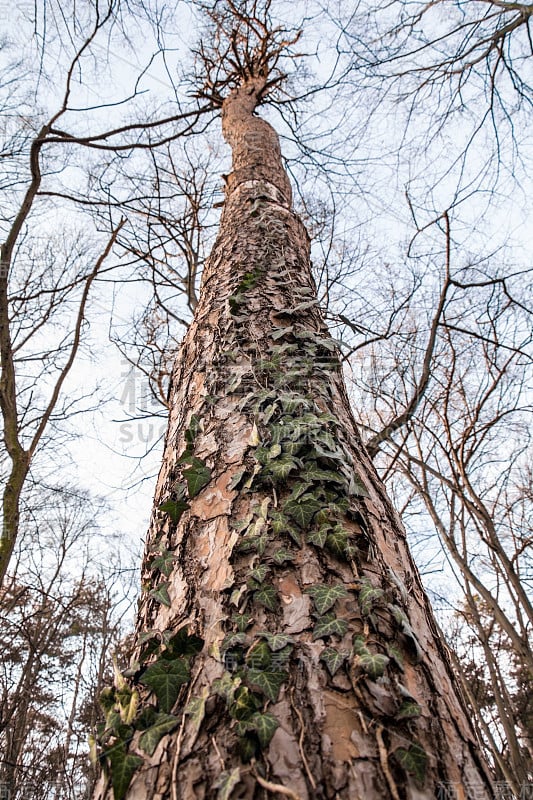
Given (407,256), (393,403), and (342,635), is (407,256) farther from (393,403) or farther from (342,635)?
(342,635)

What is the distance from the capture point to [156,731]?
0.68 meters

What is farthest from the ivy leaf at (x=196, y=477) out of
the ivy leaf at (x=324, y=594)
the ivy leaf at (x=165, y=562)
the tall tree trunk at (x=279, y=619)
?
the ivy leaf at (x=324, y=594)

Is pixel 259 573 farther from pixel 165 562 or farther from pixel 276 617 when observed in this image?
pixel 165 562

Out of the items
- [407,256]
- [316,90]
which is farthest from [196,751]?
[316,90]

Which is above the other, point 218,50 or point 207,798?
point 218,50

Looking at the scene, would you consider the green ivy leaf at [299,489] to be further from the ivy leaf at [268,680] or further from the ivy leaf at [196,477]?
the ivy leaf at [268,680]

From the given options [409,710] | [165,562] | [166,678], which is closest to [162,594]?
[165,562]

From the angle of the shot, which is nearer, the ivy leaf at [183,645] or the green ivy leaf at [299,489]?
the ivy leaf at [183,645]

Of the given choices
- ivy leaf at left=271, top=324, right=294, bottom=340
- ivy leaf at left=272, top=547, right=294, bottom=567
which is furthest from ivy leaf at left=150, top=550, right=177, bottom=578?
ivy leaf at left=271, top=324, right=294, bottom=340

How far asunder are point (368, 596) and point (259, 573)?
22 centimetres

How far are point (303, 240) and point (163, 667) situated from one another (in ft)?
7.23

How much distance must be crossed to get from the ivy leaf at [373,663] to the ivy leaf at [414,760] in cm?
10

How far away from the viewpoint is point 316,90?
4.67 meters

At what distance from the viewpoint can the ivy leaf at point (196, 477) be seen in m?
1.11
